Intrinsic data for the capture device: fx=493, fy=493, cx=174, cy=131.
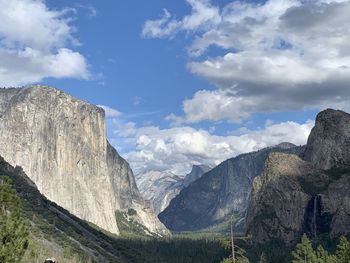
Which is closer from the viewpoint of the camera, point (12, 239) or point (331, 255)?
point (12, 239)

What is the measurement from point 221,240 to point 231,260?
6.24ft

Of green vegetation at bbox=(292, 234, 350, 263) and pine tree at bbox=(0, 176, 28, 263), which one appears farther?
green vegetation at bbox=(292, 234, 350, 263)

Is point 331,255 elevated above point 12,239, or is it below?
below

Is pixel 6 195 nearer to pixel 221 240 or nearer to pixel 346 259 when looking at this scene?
pixel 221 240

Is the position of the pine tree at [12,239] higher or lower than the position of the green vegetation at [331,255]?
higher

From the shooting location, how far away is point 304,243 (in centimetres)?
17450

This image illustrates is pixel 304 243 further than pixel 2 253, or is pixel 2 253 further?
pixel 304 243

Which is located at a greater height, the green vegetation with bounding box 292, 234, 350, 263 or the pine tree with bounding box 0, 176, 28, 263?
the pine tree with bounding box 0, 176, 28, 263

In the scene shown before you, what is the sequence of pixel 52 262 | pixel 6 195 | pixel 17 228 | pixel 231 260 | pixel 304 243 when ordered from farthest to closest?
pixel 304 243 < pixel 6 195 < pixel 17 228 < pixel 231 260 < pixel 52 262

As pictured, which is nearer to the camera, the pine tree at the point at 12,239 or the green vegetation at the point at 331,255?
the pine tree at the point at 12,239

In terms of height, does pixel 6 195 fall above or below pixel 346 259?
above

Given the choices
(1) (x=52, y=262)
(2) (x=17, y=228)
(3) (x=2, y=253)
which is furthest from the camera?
(2) (x=17, y=228)

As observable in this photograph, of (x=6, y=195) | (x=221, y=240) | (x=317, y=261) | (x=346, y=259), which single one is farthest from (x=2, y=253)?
(x=317, y=261)

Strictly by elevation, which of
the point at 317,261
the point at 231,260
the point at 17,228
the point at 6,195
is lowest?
the point at 317,261
